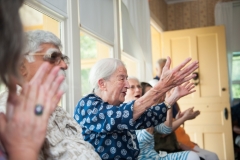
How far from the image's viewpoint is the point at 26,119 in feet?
2.04

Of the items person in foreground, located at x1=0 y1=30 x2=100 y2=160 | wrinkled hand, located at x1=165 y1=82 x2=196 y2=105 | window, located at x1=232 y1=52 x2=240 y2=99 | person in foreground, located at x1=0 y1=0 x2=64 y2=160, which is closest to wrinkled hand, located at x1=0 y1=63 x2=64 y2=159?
person in foreground, located at x1=0 y1=0 x2=64 y2=160

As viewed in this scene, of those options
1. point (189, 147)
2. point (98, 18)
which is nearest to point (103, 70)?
point (98, 18)

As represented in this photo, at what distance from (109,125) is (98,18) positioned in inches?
53.4

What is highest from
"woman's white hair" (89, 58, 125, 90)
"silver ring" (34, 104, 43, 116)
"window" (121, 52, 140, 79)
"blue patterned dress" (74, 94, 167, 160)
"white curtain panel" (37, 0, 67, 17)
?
"white curtain panel" (37, 0, 67, 17)

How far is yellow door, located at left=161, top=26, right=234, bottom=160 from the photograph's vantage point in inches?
170

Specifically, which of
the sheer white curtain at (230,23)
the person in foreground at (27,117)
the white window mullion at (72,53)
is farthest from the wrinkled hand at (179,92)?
the sheer white curtain at (230,23)

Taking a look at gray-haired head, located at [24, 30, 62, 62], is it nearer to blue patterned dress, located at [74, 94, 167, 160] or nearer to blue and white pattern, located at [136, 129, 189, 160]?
blue patterned dress, located at [74, 94, 167, 160]

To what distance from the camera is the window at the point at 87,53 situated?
7.75 feet

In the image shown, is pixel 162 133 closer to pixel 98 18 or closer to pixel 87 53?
pixel 87 53

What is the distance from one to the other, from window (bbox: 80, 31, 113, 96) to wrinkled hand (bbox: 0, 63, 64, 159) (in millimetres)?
1668

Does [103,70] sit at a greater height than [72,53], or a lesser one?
lesser

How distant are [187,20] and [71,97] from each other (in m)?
3.63

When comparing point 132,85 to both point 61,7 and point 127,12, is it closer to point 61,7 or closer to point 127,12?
point 61,7

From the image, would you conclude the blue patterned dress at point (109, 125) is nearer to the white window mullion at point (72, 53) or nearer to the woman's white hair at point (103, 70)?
the woman's white hair at point (103, 70)
